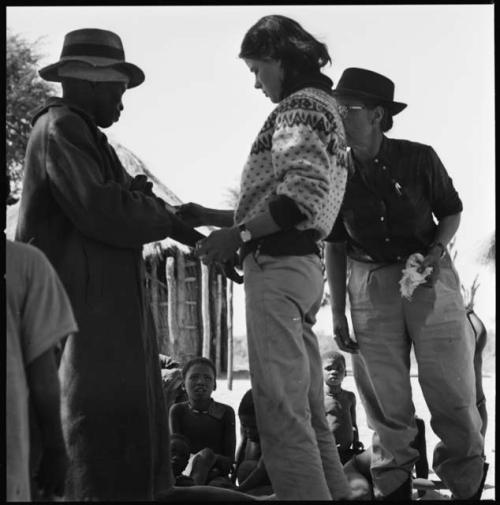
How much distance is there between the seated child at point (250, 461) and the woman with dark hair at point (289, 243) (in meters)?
1.44

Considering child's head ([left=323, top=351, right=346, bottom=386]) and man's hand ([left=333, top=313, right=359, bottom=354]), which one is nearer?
man's hand ([left=333, top=313, right=359, bottom=354])

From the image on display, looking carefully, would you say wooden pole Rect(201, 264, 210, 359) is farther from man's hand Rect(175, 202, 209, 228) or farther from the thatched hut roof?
man's hand Rect(175, 202, 209, 228)

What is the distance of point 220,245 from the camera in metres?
4.96

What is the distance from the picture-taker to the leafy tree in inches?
1126

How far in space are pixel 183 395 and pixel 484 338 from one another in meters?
2.27

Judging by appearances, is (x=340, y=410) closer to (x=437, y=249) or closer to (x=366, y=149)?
(x=437, y=249)

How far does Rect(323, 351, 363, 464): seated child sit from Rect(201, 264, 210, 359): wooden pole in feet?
44.5

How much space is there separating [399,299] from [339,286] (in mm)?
382

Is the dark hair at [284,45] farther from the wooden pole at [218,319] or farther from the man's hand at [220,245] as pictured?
the wooden pole at [218,319]

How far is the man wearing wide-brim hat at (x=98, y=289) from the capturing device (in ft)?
15.9

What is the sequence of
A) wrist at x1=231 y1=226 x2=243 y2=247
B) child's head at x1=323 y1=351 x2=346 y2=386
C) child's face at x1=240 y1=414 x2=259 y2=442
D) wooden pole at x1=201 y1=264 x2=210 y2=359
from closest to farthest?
wrist at x1=231 y1=226 x2=243 y2=247, child's face at x1=240 y1=414 x2=259 y2=442, child's head at x1=323 y1=351 x2=346 y2=386, wooden pole at x1=201 y1=264 x2=210 y2=359

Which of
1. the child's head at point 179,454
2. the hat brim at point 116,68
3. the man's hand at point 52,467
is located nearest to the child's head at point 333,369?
the child's head at point 179,454

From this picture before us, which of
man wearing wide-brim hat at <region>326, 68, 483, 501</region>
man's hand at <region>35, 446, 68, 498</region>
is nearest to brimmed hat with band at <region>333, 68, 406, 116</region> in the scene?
man wearing wide-brim hat at <region>326, 68, 483, 501</region>

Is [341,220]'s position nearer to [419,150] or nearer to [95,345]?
[419,150]
